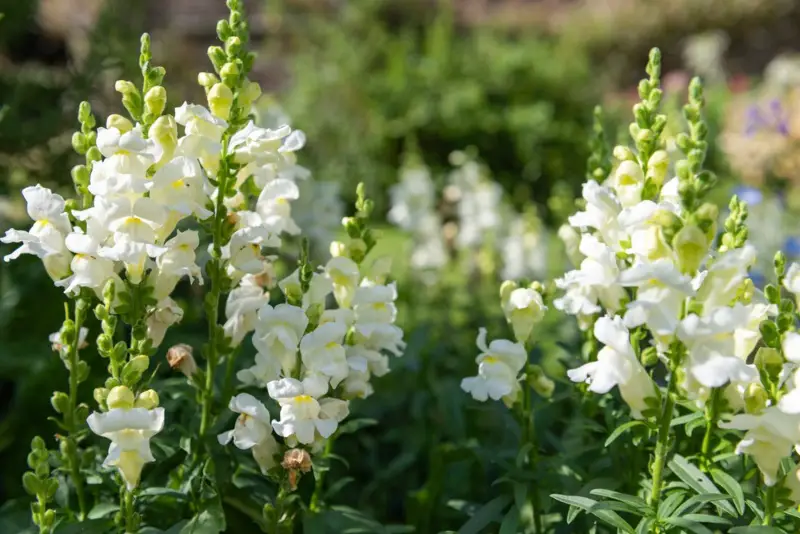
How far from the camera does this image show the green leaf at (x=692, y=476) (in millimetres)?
1733

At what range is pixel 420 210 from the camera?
15.5 feet

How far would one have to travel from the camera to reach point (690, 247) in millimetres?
1562

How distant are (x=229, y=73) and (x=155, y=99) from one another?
0.58 ft

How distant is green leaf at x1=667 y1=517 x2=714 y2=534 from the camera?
1644 millimetres

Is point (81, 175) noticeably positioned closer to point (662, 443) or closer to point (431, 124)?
point (662, 443)

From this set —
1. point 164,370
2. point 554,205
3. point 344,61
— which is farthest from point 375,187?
point 164,370

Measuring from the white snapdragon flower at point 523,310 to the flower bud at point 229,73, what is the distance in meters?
0.80

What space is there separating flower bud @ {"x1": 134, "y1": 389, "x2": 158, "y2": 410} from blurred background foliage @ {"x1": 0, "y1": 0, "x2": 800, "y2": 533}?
718 mm

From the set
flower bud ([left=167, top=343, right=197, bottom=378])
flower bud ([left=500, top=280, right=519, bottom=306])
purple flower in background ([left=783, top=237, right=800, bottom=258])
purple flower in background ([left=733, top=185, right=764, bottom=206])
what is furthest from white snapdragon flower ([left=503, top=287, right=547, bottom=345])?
purple flower in background ([left=733, top=185, right=764, bottom=206])

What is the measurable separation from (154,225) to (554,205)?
2045mm

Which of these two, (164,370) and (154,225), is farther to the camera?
(164,370)

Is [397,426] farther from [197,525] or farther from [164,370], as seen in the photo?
[197,525]

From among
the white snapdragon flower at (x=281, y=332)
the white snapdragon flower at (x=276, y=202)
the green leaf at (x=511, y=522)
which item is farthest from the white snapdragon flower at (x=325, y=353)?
the green leaf at (x=511, y=522)

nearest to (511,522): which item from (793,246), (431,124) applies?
(793,246)
